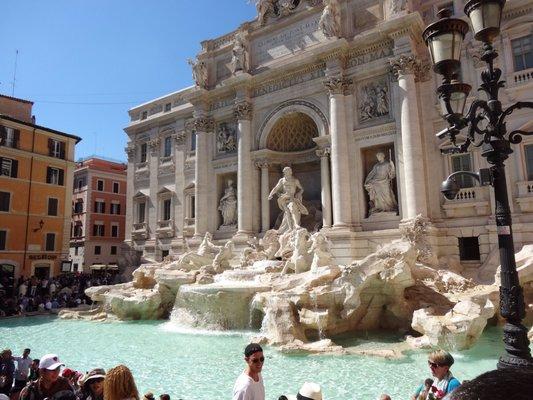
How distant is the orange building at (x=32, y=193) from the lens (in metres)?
23.9

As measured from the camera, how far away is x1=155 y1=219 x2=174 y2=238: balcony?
24312 millimetres

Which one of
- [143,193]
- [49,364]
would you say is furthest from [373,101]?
[49,364]

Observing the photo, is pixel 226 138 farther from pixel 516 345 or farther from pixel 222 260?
pixel 516 345

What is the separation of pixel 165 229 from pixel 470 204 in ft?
53.8

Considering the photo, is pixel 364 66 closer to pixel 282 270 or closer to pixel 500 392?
pixel 282 270

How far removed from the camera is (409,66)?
1612 cm

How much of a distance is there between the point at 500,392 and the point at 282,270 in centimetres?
1341

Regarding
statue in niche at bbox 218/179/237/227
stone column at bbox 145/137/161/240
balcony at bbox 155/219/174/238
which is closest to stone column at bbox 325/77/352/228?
statue in niche at bbox 218/179/237/227

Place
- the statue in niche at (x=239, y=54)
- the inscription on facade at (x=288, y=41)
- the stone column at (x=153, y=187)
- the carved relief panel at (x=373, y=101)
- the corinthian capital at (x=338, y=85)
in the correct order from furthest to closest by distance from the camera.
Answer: the stone column at (x=153, y=187) → the statue in niche at (x=239, y=54) → the inscription on facade at (x=288, y=41) → the corinthian capital at (x=338, y=85) → the carved relief panel at (x=373, y=101)

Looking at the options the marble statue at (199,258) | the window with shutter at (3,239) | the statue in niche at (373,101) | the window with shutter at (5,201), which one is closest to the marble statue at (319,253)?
the marble statue at (199,258)

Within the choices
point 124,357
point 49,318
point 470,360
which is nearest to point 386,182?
point 470,360

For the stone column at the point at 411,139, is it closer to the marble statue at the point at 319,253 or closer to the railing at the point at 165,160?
the marble statue at the point at 319,253

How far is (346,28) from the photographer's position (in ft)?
60.9

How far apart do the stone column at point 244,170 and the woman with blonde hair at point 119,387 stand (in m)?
17.3
